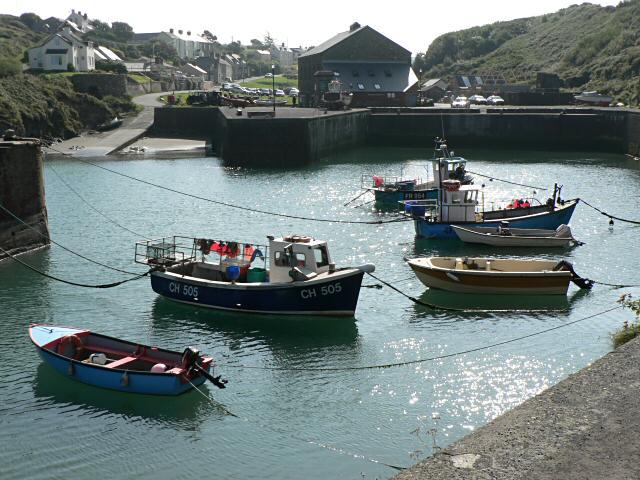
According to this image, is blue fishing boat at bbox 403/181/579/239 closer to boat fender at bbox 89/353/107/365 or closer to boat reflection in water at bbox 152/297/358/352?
boat reflection in water at bbox 152/297/358/352

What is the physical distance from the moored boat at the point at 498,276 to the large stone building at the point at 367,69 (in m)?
65.7

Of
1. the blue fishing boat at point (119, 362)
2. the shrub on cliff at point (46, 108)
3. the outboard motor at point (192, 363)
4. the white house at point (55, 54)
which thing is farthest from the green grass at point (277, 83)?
the outboard motor at point (192, 363)

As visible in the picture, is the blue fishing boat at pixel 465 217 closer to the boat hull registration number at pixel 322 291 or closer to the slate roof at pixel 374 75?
the boat hull registration number at pixel 322 291

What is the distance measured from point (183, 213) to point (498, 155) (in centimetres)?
3863

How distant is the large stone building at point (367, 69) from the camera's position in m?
93.0

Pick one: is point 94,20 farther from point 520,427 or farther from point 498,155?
point 520,427

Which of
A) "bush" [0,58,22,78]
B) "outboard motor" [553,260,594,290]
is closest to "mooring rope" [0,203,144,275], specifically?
"outboard motor" [553,260,594,290]

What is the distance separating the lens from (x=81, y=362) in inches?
774

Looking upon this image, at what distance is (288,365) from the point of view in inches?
853

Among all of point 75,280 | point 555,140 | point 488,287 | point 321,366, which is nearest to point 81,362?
point 321,366

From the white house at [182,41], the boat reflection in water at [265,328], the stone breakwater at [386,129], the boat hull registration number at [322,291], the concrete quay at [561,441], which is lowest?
the boat reflection in water at [265,328]

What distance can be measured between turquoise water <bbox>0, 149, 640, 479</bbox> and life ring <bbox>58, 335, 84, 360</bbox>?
0.67m

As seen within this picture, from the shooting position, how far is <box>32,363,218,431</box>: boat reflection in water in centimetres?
1852

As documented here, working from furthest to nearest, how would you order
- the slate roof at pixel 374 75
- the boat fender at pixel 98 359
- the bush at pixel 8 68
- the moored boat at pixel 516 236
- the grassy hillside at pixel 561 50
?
the grassy hillside at pixel 561 50
the slate roof at pixel 374 75
the bush at pixel 8 68
the moored boat at pixel 516 236
the boat fender at pixel 98 359
